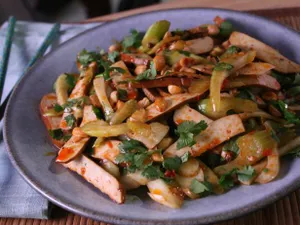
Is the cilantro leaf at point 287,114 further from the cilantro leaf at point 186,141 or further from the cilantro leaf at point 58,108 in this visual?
the cilantro leaf at point 58,108

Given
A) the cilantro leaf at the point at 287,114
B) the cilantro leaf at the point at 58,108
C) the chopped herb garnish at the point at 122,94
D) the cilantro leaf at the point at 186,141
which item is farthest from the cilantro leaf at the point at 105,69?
the cilantro leaf at the point at 287,114

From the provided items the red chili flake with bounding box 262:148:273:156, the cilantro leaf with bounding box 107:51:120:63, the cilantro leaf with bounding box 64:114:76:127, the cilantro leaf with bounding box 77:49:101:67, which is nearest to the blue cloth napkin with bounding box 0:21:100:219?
the cilantro leaf with bounding box 64:114:76:127

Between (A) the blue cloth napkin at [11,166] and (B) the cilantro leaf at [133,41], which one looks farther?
(B) the cilantro leaf at [133,41]

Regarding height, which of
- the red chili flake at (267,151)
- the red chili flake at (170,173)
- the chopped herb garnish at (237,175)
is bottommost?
the red chili flake at (170,173)

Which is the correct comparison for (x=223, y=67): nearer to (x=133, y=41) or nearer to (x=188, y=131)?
(x=188, y=131)

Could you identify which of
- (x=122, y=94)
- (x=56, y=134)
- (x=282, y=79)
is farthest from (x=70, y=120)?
(x=282, y=79)

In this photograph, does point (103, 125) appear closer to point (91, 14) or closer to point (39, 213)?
point (39, 213)

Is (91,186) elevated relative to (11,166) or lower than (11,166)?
elevated
